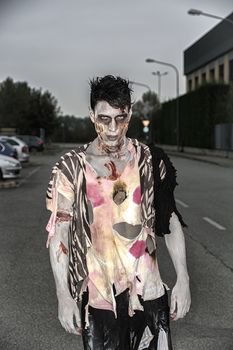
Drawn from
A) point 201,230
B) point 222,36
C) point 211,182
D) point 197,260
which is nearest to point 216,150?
point 222,36

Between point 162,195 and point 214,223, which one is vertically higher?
point 162,195

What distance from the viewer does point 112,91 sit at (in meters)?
2.17

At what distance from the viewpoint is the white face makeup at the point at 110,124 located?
2180 millimetres

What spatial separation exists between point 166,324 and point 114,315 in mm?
222

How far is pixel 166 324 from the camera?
2.27 metres

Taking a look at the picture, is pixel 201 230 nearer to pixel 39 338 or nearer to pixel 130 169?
pixel 39 338

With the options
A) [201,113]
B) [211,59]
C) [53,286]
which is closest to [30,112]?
[211,59]

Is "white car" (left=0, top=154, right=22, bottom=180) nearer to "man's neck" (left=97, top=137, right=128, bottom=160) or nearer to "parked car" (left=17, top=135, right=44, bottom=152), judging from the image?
"man's neck" (left=97, top=137, right=128, bottom=160)

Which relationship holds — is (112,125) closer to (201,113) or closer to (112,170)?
(112,170)

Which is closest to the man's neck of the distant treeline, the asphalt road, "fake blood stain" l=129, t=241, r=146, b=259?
"fake blood stain" l=129, t=241, r=146, b=259

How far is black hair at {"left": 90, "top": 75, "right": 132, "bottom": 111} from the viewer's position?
7.13 ft

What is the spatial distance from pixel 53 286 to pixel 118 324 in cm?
374

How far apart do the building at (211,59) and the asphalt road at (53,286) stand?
31177mm

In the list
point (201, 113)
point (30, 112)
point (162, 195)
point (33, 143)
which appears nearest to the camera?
point (162, 195)
